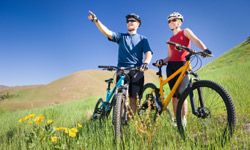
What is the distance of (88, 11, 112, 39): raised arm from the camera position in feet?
16.8

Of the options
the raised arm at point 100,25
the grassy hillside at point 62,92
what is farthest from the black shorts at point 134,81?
the grassy hillside at point 62,92

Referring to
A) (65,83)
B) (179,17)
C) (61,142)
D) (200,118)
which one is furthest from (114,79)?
(65,83)

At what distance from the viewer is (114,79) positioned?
5.62m

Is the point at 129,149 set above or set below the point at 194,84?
below

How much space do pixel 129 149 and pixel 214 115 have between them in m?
1.44

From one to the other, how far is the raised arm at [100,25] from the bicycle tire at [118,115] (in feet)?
4.86

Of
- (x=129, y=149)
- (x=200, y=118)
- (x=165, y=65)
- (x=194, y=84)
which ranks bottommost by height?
(x=129, y=149)

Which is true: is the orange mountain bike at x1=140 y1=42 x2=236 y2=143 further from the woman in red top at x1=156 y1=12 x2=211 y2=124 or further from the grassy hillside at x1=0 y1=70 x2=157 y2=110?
the grassy hillside at x1=0 y1=70 x2=157 y2=110

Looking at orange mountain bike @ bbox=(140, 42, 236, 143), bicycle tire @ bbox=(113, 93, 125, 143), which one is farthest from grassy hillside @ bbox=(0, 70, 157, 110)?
orange mountain bike @ bbox=(140, 42, 236, 143)

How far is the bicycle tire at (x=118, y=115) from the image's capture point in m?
3.98

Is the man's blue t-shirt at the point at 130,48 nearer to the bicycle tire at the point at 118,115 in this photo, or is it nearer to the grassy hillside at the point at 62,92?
the bicycle tire at the point at 118,115

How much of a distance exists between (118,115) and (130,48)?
1656 mm

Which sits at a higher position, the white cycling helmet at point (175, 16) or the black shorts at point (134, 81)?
the white cycling helmet at point (175, 16)

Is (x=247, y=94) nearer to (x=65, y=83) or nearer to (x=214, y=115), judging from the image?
(x=214, y=115)
